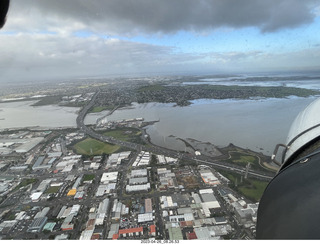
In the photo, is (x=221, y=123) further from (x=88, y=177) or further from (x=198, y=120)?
(x=88, y=177)

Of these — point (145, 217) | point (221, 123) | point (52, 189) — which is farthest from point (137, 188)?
point (221, 123)

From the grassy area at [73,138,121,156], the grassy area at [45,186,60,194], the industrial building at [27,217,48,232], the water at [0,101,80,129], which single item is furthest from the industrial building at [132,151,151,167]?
the water at [0,101,80,129]

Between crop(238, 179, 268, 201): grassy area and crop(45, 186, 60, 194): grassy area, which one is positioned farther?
crop(45, 186, 60, 194): grassy area

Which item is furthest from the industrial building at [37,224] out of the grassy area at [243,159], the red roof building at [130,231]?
the grassy area at [243,159]

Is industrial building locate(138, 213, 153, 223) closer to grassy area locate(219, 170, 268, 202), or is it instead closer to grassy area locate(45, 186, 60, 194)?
grassy area locate(219, 170, 268, 202)

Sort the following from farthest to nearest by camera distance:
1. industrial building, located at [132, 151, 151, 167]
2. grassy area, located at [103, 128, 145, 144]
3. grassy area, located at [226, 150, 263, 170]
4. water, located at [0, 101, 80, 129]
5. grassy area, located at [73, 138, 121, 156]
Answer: water, located at [0, 101, 80, 129]
grassy area, located at [103, 128, 145, 144]
grassy area, located at [73, 138, 121, 156]
industrial building, located at [132, 151, 151, 167]
grassy area, located at [226, 150, 263, 170]

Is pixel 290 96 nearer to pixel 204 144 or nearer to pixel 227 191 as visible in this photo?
pixel 204 144
